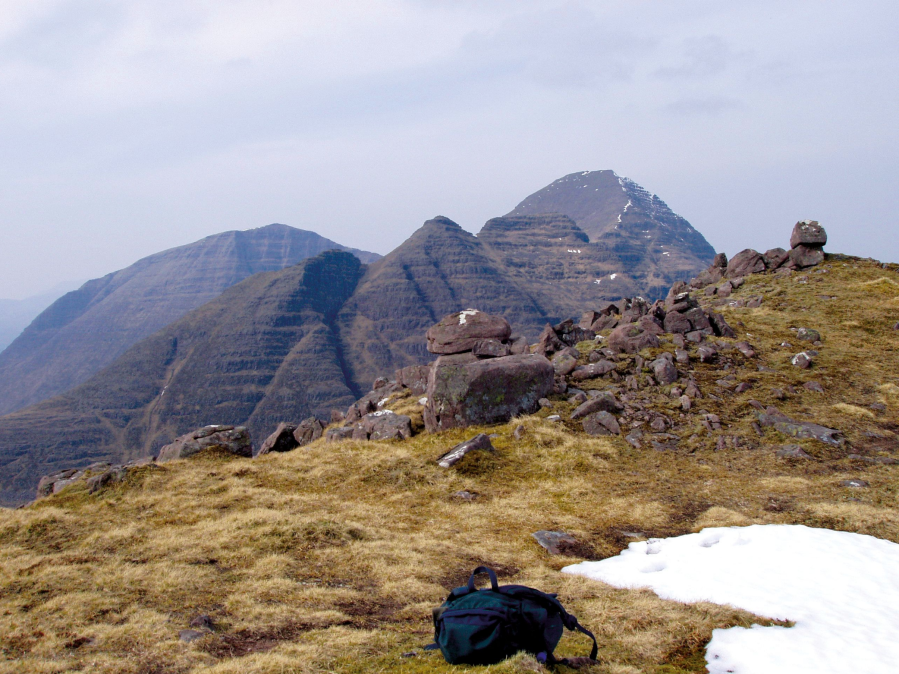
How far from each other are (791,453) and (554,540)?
405 inches

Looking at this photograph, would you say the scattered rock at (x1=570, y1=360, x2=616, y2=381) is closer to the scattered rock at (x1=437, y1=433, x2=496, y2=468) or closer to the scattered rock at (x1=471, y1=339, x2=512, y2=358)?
the scattered rock at (x1=471, y1=339, x2=512, y2=358)

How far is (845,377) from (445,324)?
61.4 feet

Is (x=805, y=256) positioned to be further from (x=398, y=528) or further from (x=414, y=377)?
(x=398, y=528)

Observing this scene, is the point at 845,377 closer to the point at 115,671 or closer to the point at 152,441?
the point at 115,671

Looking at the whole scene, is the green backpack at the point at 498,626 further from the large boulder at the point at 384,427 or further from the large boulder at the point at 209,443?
the large boulder at the point at 209,443

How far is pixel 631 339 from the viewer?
27547mm

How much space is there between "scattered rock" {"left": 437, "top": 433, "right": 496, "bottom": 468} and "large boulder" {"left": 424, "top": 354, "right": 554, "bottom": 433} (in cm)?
222

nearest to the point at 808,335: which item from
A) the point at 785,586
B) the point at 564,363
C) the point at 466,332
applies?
the point at 564,363

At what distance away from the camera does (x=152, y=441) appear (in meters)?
190

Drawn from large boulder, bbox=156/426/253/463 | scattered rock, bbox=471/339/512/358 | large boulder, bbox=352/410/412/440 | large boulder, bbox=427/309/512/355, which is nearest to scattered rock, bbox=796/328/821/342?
large boulder, bbox=427/309/512/355

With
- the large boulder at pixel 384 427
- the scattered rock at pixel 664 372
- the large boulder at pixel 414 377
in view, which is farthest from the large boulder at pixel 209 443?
the scattered rock at pixel 664 372

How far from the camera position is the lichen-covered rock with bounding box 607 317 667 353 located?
27.2 metres

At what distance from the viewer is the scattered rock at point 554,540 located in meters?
12.9

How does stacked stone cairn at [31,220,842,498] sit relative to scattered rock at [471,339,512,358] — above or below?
below
